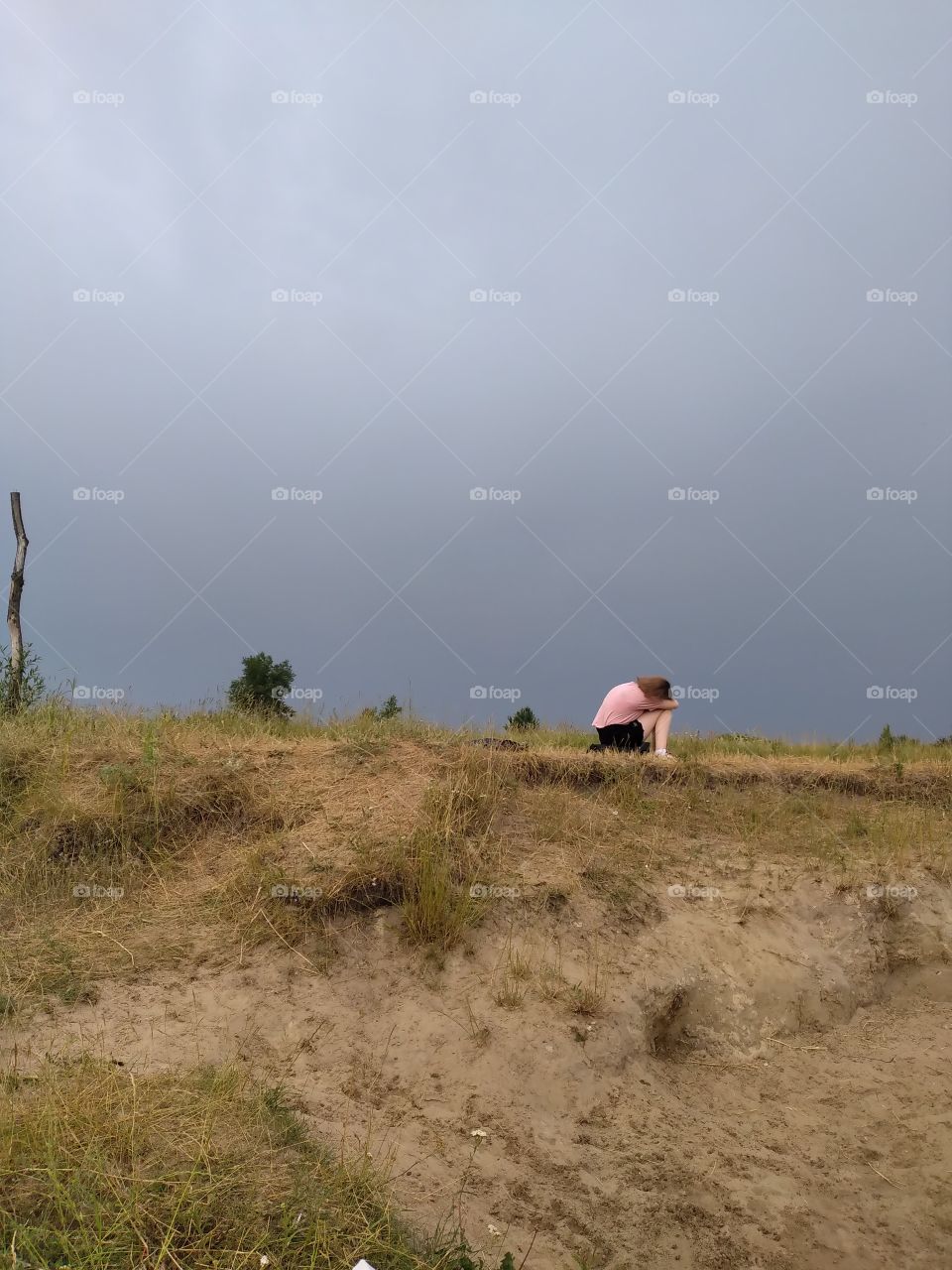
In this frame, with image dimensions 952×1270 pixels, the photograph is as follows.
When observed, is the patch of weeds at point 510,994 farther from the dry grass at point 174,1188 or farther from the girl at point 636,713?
the girl at point 636,713

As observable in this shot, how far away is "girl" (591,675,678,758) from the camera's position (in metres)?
10.1

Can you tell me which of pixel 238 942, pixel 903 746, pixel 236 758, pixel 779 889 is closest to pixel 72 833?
pixel 236 758

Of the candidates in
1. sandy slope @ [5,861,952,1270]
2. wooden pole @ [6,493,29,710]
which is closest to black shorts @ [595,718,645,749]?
sandy slope @ [5,861,952,1270]

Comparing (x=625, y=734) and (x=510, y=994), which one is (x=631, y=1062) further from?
(x=625, y=734)

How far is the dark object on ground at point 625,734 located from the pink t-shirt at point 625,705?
0.05m

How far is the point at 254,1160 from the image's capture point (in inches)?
144

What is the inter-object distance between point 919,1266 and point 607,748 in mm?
5324

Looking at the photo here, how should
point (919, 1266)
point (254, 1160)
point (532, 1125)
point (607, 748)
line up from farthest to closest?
point (607, 748)
point (532, 1125)
point (919, 1266)
point (254, 1160)

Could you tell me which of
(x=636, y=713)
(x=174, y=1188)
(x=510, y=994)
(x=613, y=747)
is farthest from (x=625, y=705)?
(x=174, y=1188)

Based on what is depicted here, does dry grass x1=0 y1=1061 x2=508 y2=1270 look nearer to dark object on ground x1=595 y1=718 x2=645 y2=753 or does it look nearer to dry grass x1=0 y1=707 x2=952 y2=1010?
dry grass x1=0 y1=707 x2=952 y2=1010

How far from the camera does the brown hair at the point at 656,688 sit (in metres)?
10.0

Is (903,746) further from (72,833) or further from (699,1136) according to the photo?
(72,833)

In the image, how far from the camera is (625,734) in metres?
10.2

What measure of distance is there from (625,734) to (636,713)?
27 cm
